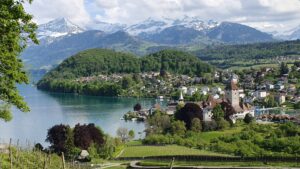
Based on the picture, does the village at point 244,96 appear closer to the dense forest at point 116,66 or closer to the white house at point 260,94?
the white house at point 260,94

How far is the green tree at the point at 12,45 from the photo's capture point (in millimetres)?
9305

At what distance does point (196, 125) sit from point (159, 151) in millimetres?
11227

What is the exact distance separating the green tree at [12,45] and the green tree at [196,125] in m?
33.1

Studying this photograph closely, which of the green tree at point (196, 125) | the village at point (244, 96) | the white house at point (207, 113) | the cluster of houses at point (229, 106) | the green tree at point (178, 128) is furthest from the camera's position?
the village at point (244, 96)

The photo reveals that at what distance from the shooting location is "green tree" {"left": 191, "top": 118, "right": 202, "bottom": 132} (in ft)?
140

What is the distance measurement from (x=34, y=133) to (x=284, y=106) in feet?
135

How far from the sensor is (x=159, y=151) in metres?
32.3

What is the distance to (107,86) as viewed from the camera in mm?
104750

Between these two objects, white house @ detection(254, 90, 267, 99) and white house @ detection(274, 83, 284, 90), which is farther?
white house @ detection(274, 83, 284, 90)

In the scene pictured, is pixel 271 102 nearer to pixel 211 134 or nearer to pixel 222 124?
pixel 222 124

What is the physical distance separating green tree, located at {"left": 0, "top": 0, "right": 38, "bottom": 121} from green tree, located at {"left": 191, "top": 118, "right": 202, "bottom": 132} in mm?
33133

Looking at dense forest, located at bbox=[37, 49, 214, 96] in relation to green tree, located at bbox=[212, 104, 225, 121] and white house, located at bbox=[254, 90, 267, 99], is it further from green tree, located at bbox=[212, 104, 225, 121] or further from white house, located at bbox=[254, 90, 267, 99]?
green tree, located at bbox=[212, 104, 225, 121]

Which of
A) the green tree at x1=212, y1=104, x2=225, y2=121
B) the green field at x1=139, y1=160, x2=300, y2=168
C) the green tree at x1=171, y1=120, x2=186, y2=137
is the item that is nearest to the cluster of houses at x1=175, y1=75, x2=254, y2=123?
the green tree at x1=212, y1=104, x2=225, y2=121

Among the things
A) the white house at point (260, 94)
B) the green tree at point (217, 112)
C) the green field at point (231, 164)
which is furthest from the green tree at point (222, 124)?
the white house at point (260, 94)
